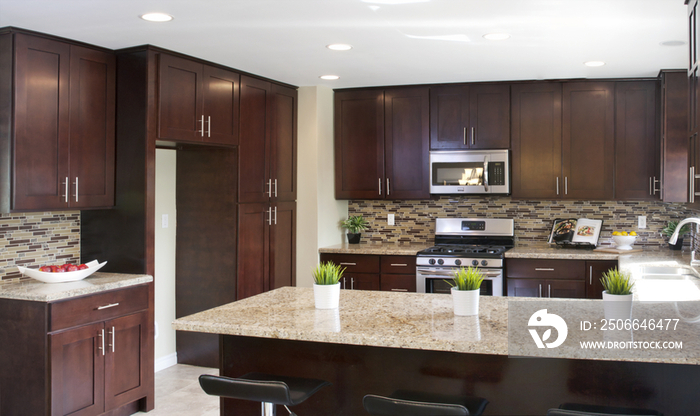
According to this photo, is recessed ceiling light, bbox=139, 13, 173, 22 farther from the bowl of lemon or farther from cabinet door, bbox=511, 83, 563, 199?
the bowl of lemon

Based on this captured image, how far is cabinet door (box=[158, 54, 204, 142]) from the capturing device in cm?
367

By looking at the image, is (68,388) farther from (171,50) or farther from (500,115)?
(500,115)

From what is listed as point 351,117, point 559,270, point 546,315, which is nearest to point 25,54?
point 351,117

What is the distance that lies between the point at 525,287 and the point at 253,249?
222 cm

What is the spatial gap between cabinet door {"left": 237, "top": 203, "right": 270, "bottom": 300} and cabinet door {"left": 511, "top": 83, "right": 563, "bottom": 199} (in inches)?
86.3

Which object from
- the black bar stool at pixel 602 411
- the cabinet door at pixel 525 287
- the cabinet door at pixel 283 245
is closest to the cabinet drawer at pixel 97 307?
the cabinet door at pixel 283 245

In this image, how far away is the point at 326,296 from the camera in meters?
2.38

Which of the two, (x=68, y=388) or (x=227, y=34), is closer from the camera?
(x=68, y=388)

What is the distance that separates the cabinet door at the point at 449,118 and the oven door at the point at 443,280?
3.67 feet

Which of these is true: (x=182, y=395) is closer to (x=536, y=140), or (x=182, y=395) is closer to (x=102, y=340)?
(x=102, y=340)

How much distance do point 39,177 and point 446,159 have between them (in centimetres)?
317

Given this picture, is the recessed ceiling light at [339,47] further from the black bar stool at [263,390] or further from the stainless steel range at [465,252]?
the black bar stool at [263,390]

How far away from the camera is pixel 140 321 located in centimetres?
356

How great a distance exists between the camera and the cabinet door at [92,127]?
3.46 metres
